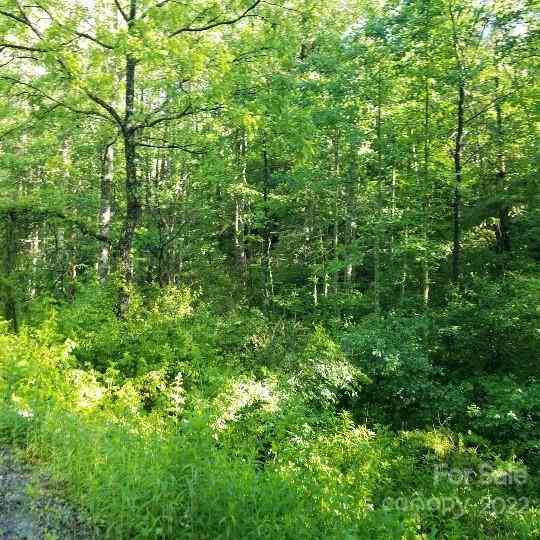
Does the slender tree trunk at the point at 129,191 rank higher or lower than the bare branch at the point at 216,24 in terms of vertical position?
lower

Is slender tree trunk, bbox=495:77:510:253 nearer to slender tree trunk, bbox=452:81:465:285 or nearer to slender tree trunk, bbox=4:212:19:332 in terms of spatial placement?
slender tree trunk, bbox=452:81:465:285

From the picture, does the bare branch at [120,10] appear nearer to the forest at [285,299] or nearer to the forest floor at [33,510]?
the forest at [285,299]

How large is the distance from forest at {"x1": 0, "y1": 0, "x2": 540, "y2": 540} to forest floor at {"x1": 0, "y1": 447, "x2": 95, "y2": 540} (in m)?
0.09

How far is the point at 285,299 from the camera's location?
1923 cm

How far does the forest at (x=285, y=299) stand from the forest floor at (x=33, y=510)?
88 millimetres

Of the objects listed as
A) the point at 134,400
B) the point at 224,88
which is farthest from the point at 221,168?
the point at 134,400

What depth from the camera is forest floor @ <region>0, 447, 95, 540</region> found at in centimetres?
349

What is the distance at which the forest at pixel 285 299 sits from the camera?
4.45 meters

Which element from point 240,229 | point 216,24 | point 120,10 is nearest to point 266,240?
point 240,229

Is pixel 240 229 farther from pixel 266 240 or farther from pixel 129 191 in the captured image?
pixel 129 191

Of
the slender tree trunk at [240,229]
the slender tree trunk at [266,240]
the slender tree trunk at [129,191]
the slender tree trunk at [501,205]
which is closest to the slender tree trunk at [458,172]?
the slender tree trunk at [501,205]

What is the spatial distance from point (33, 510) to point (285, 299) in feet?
51.7

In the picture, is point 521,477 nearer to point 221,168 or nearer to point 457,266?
point 457,266

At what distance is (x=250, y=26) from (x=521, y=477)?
35.4 feet
